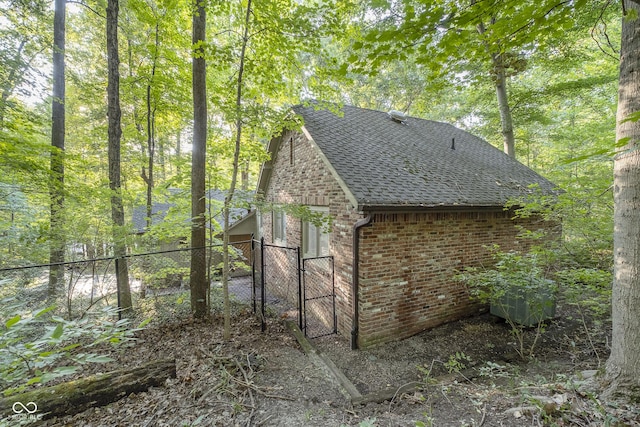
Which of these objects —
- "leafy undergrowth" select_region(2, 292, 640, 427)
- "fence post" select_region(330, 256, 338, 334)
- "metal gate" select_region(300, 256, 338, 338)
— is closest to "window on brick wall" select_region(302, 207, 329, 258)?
"metal gate" select_region(300, 256, 338, 338)

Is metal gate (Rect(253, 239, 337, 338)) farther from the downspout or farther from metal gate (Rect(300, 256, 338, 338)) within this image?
the downspout

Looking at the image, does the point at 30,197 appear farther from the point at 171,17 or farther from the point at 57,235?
the point at 171,17

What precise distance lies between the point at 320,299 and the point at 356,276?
70.8 inches

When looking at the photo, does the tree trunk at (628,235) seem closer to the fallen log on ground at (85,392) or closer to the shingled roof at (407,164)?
the shingled roof at (407,164)

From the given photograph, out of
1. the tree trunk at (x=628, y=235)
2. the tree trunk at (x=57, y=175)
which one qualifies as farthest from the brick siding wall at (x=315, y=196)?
the tree trunk at (x=57, y=175)

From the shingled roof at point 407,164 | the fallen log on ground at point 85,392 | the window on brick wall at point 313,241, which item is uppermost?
the shingled roof at point 407,164

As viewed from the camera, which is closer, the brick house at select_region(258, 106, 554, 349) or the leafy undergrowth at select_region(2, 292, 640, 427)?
the leafy undergrowth at select_region(2, 292, 640, 427)

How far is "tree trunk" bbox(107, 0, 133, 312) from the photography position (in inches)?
230

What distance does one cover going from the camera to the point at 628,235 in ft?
8.66

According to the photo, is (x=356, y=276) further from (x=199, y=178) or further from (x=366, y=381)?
(x=199, y=178)

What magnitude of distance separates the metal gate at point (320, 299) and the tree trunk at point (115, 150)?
156 inches

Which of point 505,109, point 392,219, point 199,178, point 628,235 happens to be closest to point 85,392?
point 199,178

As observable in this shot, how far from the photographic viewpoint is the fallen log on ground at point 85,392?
2589mm

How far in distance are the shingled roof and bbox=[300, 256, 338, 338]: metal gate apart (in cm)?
192
